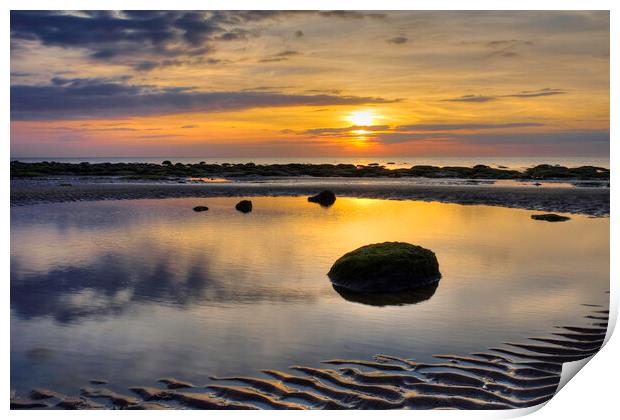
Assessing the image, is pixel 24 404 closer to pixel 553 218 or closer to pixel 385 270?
pixel 385 270

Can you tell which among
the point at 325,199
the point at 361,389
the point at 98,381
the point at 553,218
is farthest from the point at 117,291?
the point at 325,199

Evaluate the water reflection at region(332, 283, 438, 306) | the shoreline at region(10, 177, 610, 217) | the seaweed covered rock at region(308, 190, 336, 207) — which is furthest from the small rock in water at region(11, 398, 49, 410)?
the seaweed covered rock at region(308, 190, 336, 207)

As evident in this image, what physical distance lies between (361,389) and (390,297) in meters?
4.09

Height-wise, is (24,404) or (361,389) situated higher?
(361,389)

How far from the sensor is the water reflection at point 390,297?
1055cm

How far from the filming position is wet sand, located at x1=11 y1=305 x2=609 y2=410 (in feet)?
21.9

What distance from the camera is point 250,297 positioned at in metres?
10.9

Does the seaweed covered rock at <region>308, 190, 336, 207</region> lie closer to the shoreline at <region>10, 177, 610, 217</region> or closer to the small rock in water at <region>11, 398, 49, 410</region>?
the shoreline at <region>10, 177, 610, 217</region>

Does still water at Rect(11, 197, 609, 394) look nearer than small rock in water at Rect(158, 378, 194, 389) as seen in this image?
No

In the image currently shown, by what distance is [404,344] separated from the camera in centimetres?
835

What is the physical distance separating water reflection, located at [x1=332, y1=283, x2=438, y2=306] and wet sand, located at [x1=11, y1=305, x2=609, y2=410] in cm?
271

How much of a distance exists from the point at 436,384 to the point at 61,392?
462 cm

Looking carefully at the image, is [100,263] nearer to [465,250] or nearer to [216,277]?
[216,277]

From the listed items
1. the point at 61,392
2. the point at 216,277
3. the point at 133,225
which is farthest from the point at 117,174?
the point at 61,392
